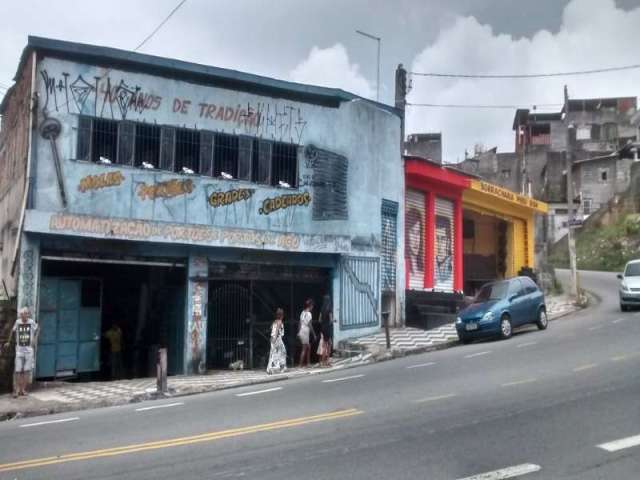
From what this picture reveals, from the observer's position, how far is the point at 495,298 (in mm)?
19734

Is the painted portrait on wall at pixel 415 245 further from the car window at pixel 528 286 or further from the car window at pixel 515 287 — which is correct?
the car window at pixel 515 287

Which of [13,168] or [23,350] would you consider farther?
[13,168]

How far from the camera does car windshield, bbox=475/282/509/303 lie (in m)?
19.8

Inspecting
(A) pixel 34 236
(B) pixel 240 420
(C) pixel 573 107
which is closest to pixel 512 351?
(B) pixel 240 420

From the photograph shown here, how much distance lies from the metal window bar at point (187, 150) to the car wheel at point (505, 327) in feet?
30.1

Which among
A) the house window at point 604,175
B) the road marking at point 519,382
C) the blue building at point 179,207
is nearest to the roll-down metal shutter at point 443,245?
the blue building at point 179,207

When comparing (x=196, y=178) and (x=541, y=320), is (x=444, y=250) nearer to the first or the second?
(x=541, y=320)

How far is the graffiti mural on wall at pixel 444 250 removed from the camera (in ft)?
87.0

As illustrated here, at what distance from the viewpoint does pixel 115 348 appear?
19.0 m

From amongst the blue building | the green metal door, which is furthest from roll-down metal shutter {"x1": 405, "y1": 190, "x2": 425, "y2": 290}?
the green metal door

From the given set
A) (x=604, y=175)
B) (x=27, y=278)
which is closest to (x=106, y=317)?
(x=27, y=278)

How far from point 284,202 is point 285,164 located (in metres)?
1.14

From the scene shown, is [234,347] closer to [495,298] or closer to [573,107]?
[495,298]

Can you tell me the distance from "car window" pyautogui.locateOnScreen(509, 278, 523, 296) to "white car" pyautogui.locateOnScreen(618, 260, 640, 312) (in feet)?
18.6
